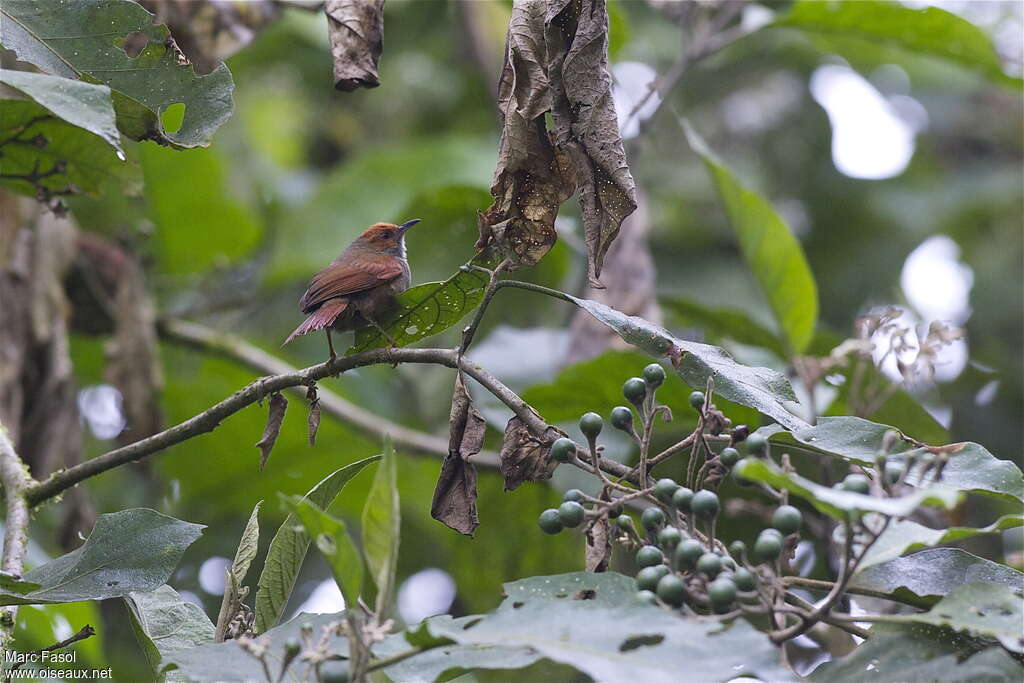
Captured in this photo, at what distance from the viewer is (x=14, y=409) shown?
3.12 meters

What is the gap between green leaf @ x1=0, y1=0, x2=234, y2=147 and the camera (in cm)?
204

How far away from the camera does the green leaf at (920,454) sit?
5.57ft

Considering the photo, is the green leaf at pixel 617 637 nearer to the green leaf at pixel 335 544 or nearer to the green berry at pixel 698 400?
the green leaf at pixel 335 544

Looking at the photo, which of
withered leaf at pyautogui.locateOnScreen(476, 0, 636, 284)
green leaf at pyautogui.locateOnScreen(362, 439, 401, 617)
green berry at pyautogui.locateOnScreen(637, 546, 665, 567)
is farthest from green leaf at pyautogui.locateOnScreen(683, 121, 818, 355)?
green leaf at pyautogui.locateOnScreen(362, 439, 401, 617)

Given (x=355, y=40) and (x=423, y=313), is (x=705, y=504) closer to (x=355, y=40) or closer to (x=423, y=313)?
(x=423, y=313)

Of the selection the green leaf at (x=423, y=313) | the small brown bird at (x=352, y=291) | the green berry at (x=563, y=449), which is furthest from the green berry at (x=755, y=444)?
the small brown bird at (x=352, y=291)

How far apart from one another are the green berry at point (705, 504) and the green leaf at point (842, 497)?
0.11 meters

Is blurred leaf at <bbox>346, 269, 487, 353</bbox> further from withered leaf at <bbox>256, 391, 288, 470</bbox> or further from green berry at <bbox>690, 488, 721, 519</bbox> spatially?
green berry at <bbox>690, 488, 721, 519</bbox>

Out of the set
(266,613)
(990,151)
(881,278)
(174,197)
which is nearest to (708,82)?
(881,278)

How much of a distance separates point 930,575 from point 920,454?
239mm

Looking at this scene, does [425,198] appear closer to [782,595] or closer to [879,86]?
[782,595]

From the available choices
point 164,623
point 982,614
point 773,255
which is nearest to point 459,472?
point 164,623

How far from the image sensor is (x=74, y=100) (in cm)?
175

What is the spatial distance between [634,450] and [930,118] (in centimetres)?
483
